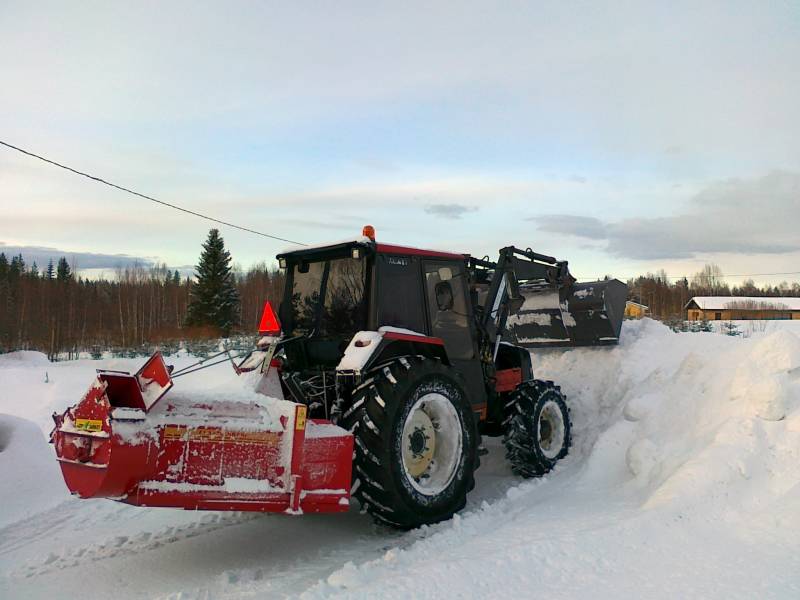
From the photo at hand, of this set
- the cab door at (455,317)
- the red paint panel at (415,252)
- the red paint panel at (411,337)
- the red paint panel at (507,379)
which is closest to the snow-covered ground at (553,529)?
the red paint panel at (507,379)

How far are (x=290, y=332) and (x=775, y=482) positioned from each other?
4483mm

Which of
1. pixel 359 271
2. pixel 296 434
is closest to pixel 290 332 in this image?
pixel 359 271

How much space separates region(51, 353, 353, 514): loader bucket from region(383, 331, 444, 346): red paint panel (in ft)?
3.66

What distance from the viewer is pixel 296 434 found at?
4309mm

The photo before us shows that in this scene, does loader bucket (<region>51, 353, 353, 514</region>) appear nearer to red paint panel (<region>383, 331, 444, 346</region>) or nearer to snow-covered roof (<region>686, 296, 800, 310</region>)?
red paint panel (<region>383, 331, 444, 346</region>)

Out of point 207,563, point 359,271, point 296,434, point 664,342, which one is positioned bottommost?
point 207,563

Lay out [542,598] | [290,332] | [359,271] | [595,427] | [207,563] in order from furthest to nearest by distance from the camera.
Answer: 1. [595,427]
2. [290,332]
3. [359,271]
4. [207,563]
5. [542,598]

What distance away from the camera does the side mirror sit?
629cm

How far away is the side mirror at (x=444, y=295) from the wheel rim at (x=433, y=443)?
4.03 feet

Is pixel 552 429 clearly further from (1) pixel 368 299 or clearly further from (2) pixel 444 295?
(1) pixel 368 299

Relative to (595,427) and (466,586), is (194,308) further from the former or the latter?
(466,586)

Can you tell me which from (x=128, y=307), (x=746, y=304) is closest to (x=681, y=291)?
(x=746, y=304)

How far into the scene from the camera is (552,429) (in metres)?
7.29

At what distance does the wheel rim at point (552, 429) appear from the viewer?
23.6 ft
